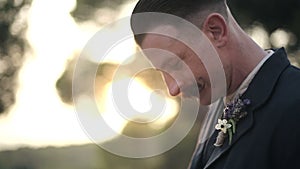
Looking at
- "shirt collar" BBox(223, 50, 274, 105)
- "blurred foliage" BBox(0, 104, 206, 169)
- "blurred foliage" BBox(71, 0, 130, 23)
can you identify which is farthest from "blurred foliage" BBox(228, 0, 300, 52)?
"shirt collar" BBox(223, 50, 274, 105)

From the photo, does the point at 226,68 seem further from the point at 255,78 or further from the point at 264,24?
the point at 264,24

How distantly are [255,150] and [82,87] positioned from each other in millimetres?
3287

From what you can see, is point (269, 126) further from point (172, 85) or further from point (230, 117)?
point (172, 85)

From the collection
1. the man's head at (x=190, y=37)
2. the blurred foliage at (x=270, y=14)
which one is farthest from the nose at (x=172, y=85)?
the blurred foliage at (x=270, y=14)

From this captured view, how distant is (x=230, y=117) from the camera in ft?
7.48

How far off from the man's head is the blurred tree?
537 centimetres

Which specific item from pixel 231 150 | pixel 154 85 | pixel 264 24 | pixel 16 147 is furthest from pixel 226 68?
pixel 16 147

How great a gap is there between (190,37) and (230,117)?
0.26m

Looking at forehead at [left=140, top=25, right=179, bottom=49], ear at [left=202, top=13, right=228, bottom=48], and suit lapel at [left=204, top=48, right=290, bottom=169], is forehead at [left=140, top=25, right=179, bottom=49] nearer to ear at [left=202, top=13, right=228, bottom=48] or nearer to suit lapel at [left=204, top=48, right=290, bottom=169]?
ear at [left=202, top=13, right=228, bottom=48]

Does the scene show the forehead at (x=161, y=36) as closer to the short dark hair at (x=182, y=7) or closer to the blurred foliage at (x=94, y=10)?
the short dark hair at (x=182, y=7)

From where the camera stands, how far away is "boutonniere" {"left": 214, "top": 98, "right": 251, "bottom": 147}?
2.26m

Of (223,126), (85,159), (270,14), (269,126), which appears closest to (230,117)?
(223,126)

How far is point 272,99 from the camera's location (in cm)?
219

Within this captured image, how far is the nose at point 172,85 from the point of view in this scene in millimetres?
2287
